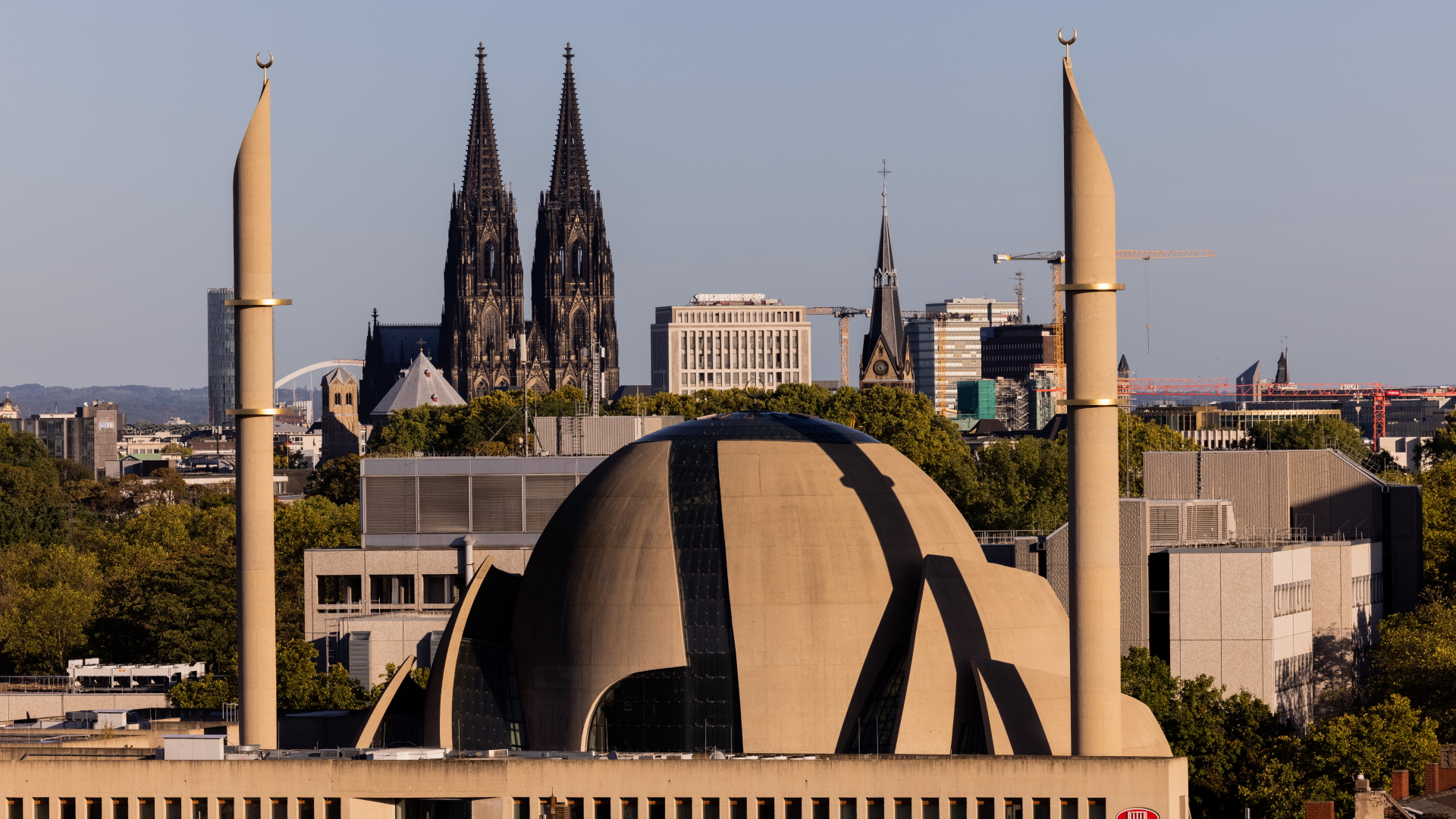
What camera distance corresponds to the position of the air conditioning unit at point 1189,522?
86750 mm

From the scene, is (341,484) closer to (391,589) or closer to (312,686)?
(391,589)

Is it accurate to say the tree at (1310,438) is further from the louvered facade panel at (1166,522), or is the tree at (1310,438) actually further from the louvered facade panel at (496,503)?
the louvered facade panel at (496,503)

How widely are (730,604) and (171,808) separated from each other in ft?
43.5

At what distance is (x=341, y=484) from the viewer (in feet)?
609

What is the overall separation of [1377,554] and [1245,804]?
34.0 metres

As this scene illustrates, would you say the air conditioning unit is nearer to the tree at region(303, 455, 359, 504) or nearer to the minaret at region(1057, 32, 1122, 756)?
the minaret at region(1057, 32, 1122, 756)

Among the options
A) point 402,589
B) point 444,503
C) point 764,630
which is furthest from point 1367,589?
point 764,630

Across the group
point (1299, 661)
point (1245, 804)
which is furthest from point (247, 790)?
point (1299, 661)

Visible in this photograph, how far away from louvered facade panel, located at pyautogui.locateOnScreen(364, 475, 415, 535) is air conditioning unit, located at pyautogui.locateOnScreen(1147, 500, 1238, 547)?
33502 mm

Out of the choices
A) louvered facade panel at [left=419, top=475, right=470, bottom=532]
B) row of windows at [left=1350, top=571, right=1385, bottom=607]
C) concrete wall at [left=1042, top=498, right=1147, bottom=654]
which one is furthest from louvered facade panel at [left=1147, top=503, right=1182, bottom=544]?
louvered facade panel at [left=419, top=475, right=470, bottom=532]

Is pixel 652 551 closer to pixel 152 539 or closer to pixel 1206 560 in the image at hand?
pixel 1206 560

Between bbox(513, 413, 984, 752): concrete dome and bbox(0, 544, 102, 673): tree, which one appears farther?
bbox(0, 544, 102, 673): tree

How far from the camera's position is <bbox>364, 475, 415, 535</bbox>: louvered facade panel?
10144 centimetres

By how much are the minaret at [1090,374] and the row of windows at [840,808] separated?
431 centimetres
